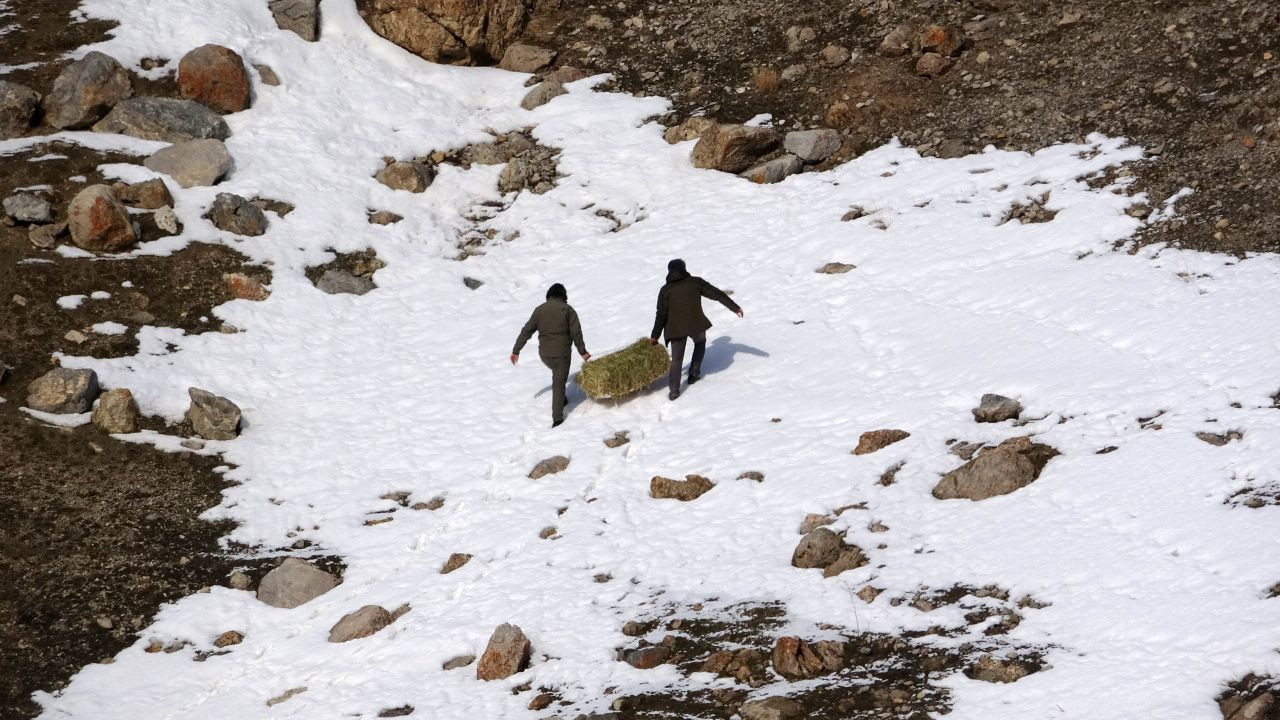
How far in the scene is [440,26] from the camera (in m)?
28.4

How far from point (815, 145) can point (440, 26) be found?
11.1m

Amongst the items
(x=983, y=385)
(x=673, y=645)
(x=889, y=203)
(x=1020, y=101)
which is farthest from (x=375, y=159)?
(x=673, y=645)

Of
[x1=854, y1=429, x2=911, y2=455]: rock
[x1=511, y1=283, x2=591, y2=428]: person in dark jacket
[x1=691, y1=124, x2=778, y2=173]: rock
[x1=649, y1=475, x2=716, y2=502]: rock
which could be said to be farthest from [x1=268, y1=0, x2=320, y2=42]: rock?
[x1=854, y1=429, x2=911, y2=455]: rock

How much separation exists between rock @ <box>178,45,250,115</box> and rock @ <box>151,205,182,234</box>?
4612 mm

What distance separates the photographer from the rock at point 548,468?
15.0 meters

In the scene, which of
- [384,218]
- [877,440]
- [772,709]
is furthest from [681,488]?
[384,218]

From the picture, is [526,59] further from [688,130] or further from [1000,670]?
[1000,670]

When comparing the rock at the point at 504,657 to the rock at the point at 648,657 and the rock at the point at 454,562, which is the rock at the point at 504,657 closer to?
the rock at the point at 648,657

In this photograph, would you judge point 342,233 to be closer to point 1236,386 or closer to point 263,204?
point 263,204

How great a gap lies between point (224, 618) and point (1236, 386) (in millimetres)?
11965

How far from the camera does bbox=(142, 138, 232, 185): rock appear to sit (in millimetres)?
22062

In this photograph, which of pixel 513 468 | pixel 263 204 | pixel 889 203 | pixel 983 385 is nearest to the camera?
pixel 983 385

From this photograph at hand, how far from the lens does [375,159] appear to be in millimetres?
24609

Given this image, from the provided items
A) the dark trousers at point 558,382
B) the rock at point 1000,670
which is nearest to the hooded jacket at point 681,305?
the dark trousers at point 558,382
